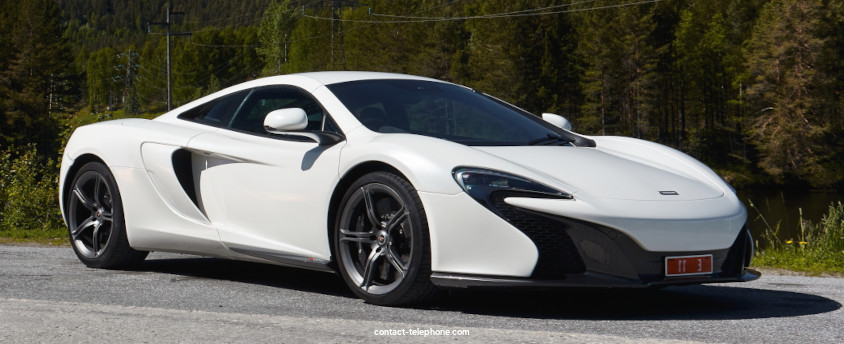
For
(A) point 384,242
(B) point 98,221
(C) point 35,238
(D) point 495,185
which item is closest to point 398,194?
(A) point 384,242

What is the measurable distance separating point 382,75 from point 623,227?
208cm

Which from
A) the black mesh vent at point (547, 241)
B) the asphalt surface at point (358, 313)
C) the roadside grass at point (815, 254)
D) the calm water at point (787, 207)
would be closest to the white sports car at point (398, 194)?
the black mesh vent at point (547, 241)

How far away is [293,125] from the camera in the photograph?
505 cm

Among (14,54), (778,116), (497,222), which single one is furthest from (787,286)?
(14,54)

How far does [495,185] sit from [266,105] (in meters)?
1.94

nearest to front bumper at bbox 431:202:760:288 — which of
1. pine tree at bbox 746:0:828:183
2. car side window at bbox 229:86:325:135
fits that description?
car side window at bbox 229:86:325:135

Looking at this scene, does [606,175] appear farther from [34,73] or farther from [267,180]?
[34,73]

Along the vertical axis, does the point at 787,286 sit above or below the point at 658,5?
below

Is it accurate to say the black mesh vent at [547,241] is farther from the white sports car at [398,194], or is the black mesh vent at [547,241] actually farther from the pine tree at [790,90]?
the pine tree at [790,90]

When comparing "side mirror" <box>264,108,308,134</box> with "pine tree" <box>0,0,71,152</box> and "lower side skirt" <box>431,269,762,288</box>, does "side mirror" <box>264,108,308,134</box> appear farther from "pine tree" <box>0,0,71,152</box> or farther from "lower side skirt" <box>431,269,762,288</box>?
"pine tree" <box>0,0,71,152</box>

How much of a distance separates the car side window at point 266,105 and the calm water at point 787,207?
62.5 feet

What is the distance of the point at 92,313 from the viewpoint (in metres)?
4.41

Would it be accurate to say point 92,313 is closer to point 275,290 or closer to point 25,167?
point 275,290

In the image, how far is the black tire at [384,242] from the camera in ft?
15.0
